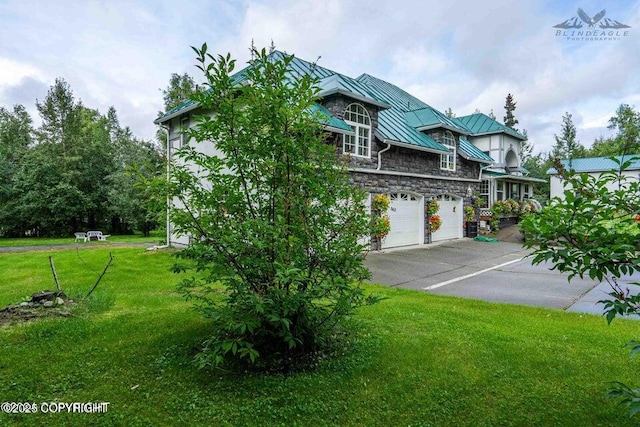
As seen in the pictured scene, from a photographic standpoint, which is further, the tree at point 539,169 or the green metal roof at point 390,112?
the tree at point 539,169

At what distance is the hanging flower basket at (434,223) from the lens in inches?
572

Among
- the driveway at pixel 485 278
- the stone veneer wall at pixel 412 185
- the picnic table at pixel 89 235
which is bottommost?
the driveway at pixel 485 278

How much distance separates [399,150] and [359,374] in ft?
36.5

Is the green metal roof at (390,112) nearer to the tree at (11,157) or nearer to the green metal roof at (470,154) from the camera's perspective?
the green metal roof at (470,154)

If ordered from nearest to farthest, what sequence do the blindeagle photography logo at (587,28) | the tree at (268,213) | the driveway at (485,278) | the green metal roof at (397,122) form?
the tree at (268,213), the driveway at (485,278), the blindeagle photography logo at (587,28), the green metal roof at (397,122)

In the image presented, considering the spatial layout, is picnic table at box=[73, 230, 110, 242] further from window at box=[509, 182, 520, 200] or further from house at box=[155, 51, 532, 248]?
window at box=[509, 182, 520, 200]

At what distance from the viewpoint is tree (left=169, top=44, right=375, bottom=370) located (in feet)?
9.16

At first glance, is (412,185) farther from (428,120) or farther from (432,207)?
(428,120)

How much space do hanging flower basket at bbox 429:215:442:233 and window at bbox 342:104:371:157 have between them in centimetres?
463

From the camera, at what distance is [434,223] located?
1461 centimetres

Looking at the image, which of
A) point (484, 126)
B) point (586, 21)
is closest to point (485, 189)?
point (484, 126)

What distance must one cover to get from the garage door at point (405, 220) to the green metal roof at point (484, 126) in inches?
425

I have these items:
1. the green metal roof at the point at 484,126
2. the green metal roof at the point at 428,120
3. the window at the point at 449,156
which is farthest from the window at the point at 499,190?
the green metal roof at the point at 428,120

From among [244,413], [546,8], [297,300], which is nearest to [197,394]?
[244,413]
